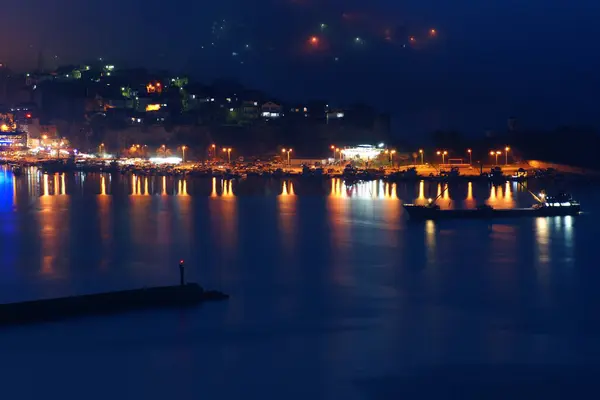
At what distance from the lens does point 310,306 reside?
488cm

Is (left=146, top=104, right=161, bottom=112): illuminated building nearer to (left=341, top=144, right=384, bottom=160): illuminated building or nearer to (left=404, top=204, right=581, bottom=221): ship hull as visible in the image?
(left=341, top=144, right=384, bottom=160): illuminated building

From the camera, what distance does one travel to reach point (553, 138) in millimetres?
Answer: 16781

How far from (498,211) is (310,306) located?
4.50 meters

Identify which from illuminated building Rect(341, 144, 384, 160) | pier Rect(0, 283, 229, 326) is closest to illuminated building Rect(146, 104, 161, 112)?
→ illuminated building Rect(341, 144, 384, 160)

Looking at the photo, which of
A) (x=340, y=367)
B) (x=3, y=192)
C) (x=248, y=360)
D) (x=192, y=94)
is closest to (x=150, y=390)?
(x=248, y=360)

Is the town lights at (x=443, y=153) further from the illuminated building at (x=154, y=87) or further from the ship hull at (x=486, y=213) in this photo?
the illuminated building at (x=154, y=87)

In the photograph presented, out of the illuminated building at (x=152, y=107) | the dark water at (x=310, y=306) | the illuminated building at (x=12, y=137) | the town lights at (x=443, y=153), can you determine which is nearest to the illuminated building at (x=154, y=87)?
the illuminated building at (x=152, y=107)

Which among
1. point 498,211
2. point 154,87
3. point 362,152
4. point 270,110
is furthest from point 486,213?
point 154,87

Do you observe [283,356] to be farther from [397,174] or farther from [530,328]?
[397,174]

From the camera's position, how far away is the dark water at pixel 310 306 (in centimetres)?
371

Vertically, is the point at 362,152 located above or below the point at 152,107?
below

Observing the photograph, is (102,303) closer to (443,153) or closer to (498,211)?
(498,211)

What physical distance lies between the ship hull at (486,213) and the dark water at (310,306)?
0.77ft

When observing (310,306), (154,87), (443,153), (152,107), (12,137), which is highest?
(154,87)
